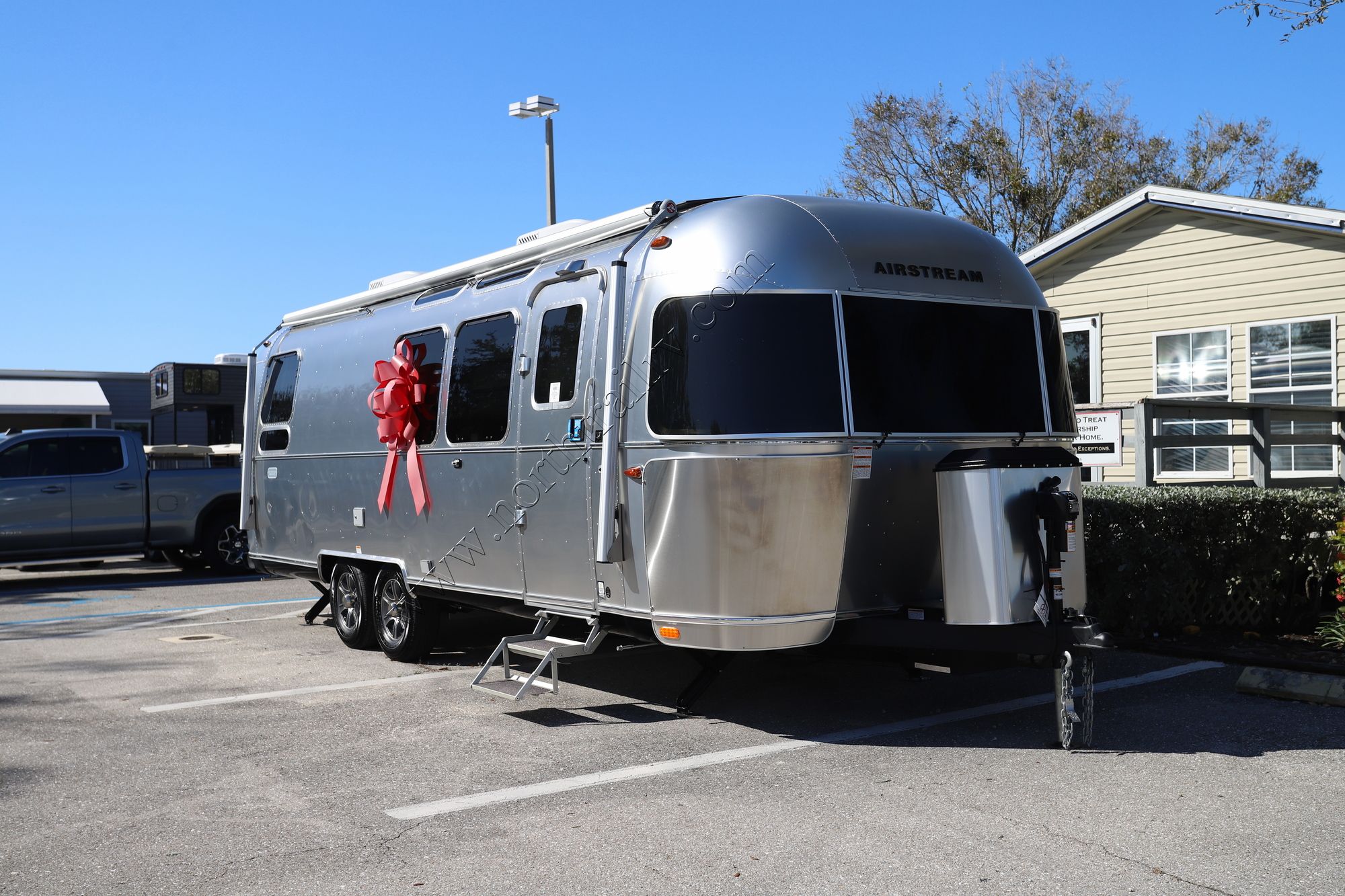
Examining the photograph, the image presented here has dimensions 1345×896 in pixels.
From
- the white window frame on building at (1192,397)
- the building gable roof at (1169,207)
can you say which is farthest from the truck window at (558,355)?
the white window frame on building at (1192,397)

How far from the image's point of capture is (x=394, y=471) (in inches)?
Result: 355

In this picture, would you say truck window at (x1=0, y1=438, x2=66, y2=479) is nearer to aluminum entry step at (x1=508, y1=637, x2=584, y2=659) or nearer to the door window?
the door window

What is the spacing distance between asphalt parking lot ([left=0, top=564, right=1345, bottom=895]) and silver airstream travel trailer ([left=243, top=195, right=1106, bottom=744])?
57 cm

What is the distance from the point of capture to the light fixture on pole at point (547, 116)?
17.4 metres

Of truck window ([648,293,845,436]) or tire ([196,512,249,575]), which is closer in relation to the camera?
truck window ([648,293,845,436])

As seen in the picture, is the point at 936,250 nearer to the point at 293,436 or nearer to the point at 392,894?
the point at 392,894

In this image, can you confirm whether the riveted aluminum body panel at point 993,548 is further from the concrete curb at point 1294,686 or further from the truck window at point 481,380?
the truck window at point 481,380

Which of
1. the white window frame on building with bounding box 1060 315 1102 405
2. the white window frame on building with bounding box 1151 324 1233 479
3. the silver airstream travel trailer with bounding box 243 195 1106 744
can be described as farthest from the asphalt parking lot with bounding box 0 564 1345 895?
the white window frame on building with bounding box 1060 315 1102 405

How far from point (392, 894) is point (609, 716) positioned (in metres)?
2.92

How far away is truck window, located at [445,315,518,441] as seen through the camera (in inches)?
311

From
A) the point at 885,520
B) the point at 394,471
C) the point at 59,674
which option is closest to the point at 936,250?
the point at 885,520

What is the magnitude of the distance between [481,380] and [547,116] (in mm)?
10475

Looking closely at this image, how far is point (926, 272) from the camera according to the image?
6805 millimetres

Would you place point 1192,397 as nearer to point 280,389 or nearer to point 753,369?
point 753,369
